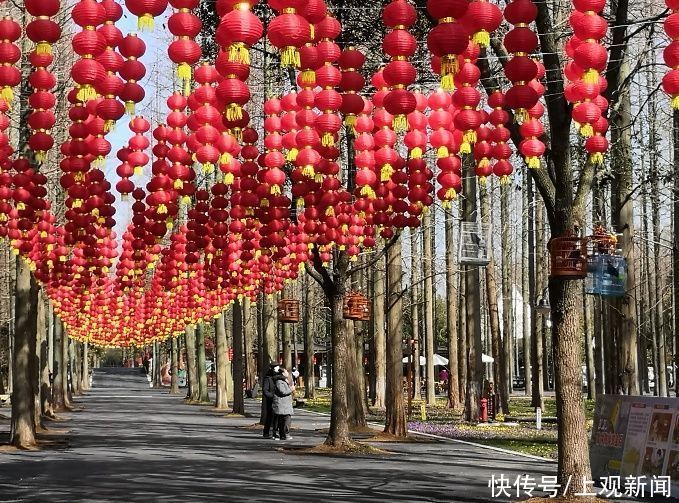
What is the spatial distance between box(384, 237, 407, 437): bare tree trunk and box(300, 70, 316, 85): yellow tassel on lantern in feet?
49.7

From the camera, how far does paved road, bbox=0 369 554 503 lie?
14.6m

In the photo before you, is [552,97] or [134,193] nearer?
[552,97]

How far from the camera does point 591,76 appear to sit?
10.4 meters

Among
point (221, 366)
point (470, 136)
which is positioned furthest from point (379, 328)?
point (470, 136)

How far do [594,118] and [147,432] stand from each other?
69.0 ft

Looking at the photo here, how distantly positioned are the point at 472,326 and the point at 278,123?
62.4 feet

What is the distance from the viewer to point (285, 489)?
1522 cm

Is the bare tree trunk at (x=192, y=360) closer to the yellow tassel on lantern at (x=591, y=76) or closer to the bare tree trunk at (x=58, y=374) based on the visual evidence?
the bare tree trunk at (x=58, y=374)

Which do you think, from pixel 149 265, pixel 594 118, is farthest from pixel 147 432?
pixel 594 118

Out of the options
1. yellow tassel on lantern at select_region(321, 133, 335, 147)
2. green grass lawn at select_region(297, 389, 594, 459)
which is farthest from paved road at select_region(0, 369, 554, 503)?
yellow tassel on lantern at select_region(321, 133, 335, 147)

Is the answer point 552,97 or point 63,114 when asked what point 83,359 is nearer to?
point 63,114

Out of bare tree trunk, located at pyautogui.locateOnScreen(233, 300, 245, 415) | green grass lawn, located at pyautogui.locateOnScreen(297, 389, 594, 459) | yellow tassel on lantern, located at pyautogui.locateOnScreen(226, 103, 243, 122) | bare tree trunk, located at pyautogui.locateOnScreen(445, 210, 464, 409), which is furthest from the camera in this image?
bare tree trunk, located at pyautogui.locateOnScreen(445, 210, 464, 409)

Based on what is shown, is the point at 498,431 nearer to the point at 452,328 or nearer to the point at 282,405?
the point at 282,405

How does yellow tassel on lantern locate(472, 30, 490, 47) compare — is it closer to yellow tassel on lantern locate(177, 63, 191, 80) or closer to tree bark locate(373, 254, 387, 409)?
yellow tassel on lantern locate(177, 63, 191, 80)
